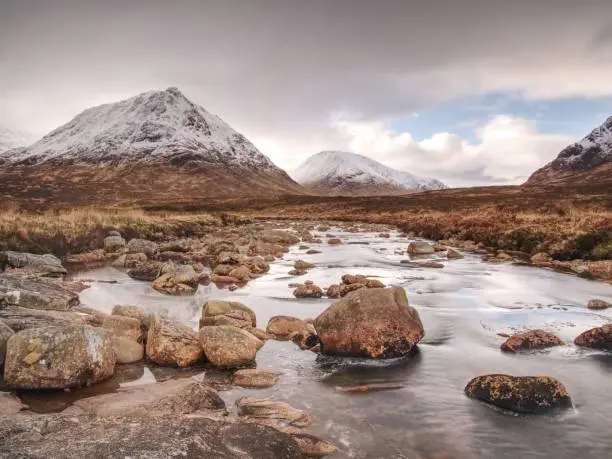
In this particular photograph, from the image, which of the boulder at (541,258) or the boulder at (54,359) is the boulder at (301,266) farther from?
the boulder at (54,359)

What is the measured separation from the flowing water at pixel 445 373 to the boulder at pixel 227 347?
336 millimetres

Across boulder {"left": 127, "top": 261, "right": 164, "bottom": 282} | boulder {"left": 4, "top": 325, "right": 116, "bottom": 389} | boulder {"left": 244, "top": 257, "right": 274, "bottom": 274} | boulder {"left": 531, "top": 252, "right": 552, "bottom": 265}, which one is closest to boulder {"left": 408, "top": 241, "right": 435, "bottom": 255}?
boulder {"left": 531, "top": 252, "right": 552, "bottom": 265}

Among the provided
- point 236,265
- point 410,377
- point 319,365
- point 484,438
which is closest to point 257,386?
point 319,365

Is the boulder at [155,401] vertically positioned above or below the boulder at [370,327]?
below

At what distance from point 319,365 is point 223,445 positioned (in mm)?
4229

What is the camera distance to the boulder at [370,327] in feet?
32.0

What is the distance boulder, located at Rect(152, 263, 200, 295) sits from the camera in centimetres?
1655

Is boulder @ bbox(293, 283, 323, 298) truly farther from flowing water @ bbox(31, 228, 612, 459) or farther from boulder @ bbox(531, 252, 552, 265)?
boulder @ bbox(531, 252, 552, 265)

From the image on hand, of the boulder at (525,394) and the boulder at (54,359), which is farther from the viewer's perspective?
the boulder at (54,359)

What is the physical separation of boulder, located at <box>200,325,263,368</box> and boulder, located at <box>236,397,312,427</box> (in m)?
1.67

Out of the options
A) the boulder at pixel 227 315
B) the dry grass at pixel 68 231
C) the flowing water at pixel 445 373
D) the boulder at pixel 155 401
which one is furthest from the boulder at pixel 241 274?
the boulder at pixel 155 401

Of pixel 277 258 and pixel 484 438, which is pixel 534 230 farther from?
pixel 484 438

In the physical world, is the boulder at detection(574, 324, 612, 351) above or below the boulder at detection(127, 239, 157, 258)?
below

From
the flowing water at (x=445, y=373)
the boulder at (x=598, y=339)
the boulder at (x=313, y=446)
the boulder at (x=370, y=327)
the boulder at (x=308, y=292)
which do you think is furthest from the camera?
the boulder at (x=308, y=292)
